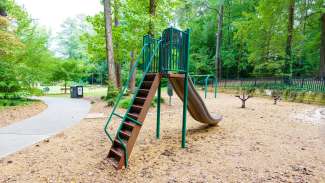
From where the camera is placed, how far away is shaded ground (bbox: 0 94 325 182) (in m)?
3.19

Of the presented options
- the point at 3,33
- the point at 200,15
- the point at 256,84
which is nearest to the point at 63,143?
the point at 3,33

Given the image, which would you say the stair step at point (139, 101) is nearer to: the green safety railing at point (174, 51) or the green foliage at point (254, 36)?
the green safety railing at point (174, 51)

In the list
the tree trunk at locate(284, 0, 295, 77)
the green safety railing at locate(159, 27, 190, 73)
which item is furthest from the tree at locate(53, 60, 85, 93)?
the green safety railing at locate(159, 27, 190, 73)

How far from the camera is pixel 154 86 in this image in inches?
159

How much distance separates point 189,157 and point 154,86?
1.38 m

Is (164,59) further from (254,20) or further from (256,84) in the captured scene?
(254,20)

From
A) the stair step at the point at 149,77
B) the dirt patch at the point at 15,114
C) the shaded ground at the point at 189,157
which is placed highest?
the stair step at the point at 149,77

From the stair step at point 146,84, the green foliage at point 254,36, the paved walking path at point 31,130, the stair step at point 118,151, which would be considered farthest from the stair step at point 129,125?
the green foliage at point 254,36

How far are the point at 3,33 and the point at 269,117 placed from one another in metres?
9.54

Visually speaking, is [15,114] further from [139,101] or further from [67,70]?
[67,70]

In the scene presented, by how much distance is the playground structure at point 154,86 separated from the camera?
12.0 feet

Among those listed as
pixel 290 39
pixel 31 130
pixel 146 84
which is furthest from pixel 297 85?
pixel 31 130

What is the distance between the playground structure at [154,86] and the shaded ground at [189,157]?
1.10 feet

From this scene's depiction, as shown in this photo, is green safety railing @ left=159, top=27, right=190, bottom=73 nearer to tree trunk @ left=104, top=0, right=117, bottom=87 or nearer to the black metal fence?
tree trunk @ left=104, top=0, right=117, bottom=87
